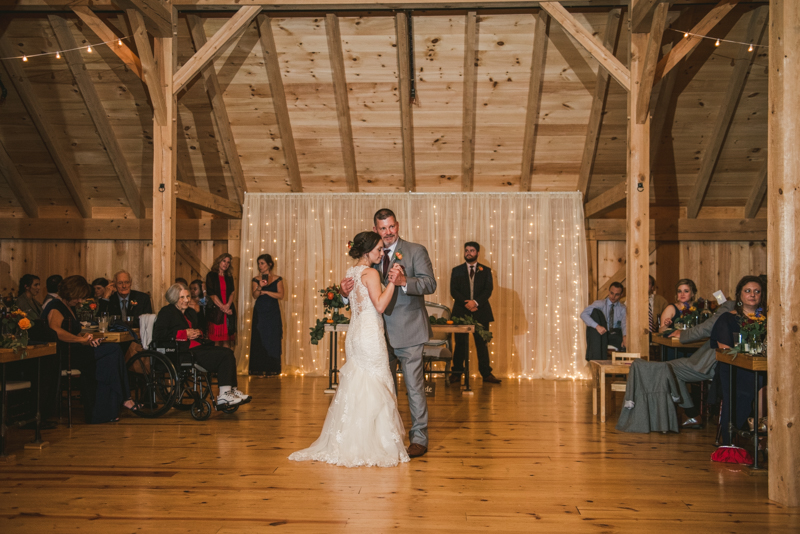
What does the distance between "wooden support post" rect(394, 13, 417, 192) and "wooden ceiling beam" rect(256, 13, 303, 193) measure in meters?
1.37

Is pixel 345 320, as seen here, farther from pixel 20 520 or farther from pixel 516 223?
pixel 20 520

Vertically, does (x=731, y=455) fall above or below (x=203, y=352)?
below

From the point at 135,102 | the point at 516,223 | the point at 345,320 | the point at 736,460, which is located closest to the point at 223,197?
the point at 135,102

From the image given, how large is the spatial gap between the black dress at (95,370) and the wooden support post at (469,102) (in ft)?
15.1

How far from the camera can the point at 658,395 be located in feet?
16.7

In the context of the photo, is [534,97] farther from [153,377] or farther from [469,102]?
[153,377]

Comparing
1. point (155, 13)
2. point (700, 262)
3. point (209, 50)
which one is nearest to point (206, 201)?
point (209, 50)

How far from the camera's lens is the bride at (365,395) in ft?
13.1

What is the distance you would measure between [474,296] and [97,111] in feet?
16.2

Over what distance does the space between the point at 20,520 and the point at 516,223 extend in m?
6.79

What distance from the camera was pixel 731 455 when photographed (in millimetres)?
4160

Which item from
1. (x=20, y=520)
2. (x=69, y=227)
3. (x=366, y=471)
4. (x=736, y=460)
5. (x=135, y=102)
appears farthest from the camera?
(x=69, y=227)

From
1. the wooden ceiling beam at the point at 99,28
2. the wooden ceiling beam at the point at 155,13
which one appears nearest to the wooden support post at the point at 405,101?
the wooden ceiling beam at the point at 155,13

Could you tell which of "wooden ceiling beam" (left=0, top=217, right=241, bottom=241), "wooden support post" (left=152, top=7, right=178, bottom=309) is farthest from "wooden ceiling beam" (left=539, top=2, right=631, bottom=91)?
"wooden ceiling beam" (left=0, top=217, right=241, bottom=241)
